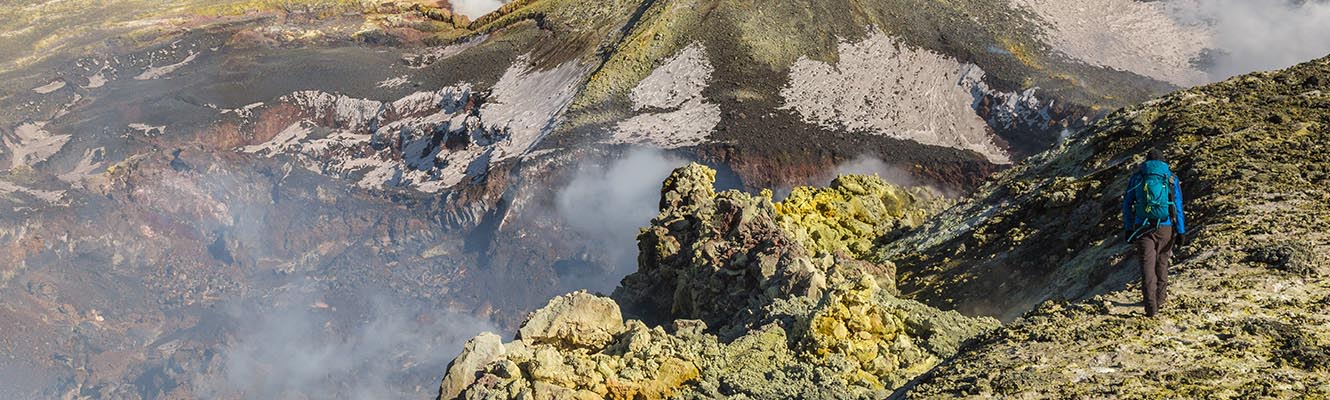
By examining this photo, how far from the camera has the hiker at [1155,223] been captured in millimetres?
8641

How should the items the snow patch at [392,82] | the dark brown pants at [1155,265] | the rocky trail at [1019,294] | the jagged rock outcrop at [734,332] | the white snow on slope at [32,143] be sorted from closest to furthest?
the rocky trail at [1019,294], the dark brown pants at [1155,265], the jagged rock outcrop at [734,332], the snow patch at [392,82], the white snow on slope at [32,143]

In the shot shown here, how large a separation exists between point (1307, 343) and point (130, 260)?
148929mm

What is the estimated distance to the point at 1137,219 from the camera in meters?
9.20

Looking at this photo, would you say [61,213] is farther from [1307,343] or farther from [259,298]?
[1307,343]

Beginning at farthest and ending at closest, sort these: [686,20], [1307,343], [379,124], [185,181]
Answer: [185,181] → [379,124] → [686,20] → [1307,343]

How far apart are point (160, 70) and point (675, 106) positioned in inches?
3178

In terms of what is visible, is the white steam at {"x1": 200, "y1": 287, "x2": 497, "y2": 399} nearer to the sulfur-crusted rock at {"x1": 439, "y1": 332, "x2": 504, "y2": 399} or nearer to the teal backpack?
the sulfur-crusted rock at {"x1": 439, "y1": 332, "x2": 504, "y2": 399}

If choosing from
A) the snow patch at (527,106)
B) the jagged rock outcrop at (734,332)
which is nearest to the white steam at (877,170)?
the snow patch at (527,106)

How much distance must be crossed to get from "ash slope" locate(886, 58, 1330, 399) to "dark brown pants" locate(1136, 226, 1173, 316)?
0.14 m

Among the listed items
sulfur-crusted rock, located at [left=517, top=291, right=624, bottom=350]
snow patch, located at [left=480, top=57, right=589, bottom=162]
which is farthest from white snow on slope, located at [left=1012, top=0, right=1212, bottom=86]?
sulfur-crusted rock, located at [left=517, top=291, right=624, bottom=350]

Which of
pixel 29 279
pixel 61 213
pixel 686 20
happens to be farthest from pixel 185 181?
pixel 686 20

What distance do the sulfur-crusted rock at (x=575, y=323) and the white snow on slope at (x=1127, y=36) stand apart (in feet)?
235

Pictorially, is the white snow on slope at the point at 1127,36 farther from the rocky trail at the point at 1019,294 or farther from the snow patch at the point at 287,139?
the snow patch at the point at 287,139

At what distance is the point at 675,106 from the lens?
263 ft
